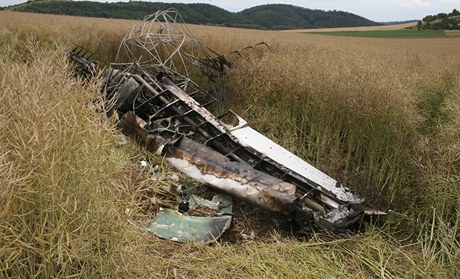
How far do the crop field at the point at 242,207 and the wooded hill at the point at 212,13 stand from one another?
157 inches

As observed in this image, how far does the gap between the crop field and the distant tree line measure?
146ft

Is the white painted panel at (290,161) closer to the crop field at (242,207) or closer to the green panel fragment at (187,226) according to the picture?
the crop field at (242,207)

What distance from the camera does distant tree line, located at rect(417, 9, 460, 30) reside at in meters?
44.2

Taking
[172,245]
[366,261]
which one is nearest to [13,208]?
[172,245]

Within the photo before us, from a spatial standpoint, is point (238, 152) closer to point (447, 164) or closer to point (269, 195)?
point (269, 195)

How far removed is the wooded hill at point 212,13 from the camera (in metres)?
35.2

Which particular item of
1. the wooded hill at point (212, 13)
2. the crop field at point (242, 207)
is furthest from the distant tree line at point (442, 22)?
the crop field at point (242, 207)

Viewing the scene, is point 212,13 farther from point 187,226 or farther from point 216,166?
point 187,226

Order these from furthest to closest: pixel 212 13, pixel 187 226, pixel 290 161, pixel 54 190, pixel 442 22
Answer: pixel 212 13 → pixel 442 22 → pixel 290 161 → pixel 187 226 → pixel 54 190

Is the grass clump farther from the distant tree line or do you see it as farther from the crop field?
the distant tree line

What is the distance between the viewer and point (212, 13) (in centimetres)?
5566

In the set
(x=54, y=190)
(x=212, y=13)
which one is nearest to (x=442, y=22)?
(x=212, y=13)

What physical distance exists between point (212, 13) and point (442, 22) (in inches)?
1150

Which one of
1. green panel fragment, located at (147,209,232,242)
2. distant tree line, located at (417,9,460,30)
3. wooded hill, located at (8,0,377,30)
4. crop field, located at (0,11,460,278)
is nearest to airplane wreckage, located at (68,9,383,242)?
green panel fragment, located at (147,209,232,242)
